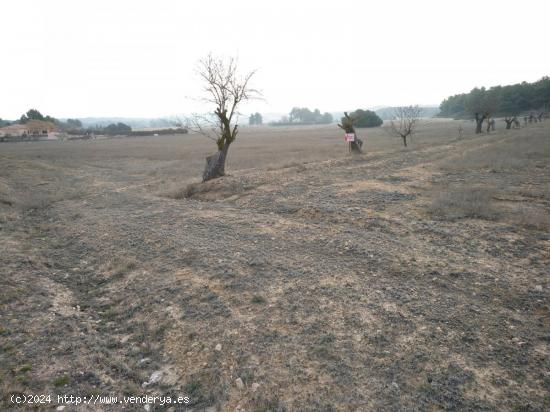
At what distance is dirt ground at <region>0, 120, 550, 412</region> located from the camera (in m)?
3.89

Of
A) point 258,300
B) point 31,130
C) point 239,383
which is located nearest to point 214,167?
point 258,300

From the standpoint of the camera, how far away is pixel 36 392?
12.5 feet

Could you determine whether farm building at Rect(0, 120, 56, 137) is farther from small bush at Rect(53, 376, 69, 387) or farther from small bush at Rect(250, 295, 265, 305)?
small bush at Rect(53, 376, 69, 387)

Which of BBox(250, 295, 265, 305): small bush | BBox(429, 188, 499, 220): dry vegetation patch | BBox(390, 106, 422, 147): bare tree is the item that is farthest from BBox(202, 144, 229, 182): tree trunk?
BBox(390, 106, 422, 147): bare tree

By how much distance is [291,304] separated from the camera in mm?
5453

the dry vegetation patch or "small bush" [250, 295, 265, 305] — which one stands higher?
the dry vegetation patch

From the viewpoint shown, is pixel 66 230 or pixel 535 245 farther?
pixel 66 230

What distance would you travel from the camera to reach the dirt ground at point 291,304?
153 inches

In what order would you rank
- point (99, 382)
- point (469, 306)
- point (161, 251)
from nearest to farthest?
point (99, 382) → point (469, 306) → point (161, 251)

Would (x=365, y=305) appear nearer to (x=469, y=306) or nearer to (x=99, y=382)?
→ (x=469, y=306)

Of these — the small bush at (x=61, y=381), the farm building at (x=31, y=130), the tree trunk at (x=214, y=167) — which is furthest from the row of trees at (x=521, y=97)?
the farm building at (x=31, y=130)

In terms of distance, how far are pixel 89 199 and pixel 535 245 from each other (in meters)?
14.7

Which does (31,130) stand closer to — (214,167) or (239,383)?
(214,167)

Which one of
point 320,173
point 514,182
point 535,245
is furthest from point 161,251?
point 514,182
